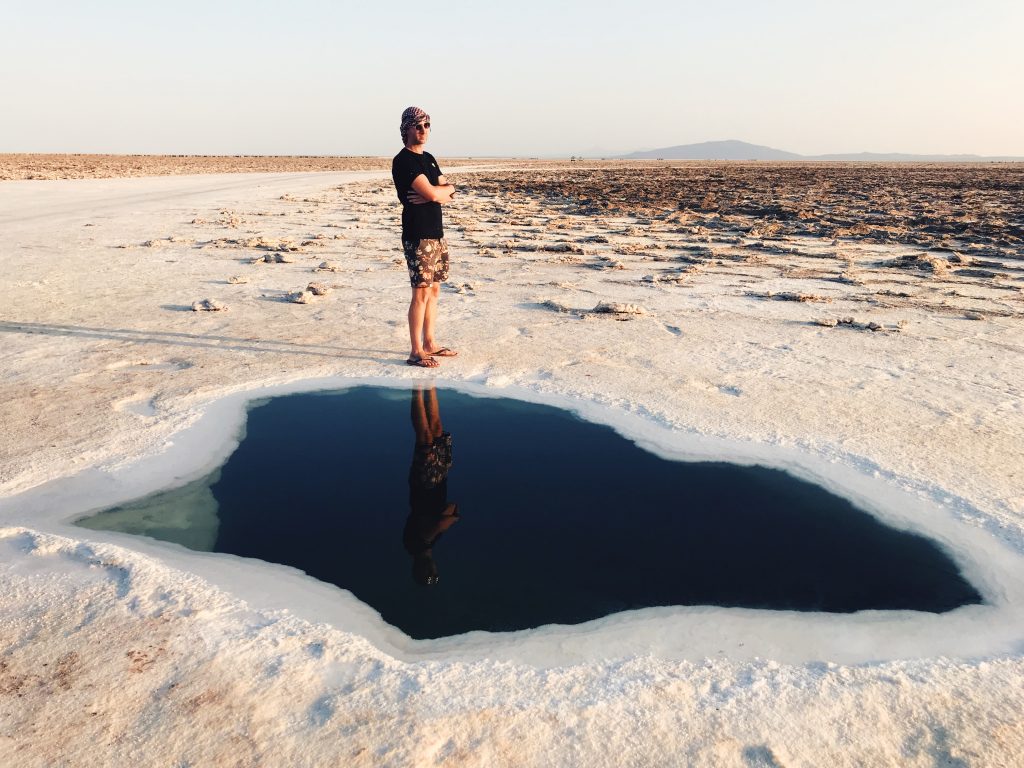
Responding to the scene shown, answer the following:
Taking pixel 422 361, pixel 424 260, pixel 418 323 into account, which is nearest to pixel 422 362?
pixel 422 361

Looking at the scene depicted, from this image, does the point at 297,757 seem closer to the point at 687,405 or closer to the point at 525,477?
the point at 525,477

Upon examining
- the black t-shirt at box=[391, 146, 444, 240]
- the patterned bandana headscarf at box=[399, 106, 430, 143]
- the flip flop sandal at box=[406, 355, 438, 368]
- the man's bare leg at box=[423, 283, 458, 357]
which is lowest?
the flip flop sandal at box=[406, 355, 438, 368]

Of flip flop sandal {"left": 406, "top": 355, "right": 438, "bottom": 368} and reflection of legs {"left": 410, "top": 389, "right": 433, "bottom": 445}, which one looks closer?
reflection of legs {"left": 410, "top": 389, "right": 433, "bottom": 445}

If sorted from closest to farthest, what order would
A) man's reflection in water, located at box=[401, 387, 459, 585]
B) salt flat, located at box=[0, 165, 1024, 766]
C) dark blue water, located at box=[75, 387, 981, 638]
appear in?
salt flat, located at box=[0, 165, 1024, 766] < dark blue water, located at box=[75, 387, 981, 638] < man's reflection in water, located at box=[401, 387, 459, 585]

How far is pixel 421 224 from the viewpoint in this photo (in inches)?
164

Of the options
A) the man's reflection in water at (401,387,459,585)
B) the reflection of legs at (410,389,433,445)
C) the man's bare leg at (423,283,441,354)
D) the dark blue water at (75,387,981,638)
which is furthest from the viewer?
the man's bare leg at (423,283,441,354)

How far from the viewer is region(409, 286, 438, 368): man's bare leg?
166 inches

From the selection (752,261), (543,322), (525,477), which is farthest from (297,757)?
(752,261)

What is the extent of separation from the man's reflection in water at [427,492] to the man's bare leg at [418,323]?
0.58 meters

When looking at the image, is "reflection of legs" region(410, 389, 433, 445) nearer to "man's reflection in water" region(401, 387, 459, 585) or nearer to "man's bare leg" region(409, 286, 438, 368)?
"man's reflection in water" region(401, 387, 459, 585)

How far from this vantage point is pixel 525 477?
2.89 metres

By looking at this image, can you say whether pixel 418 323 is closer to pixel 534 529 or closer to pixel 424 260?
pixel 424 260

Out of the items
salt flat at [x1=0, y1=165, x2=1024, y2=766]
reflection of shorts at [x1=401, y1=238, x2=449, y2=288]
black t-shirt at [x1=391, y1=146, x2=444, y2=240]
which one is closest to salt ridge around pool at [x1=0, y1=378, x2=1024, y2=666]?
salt flat at [x1=0, y1=165, x2=1024, y2=766]

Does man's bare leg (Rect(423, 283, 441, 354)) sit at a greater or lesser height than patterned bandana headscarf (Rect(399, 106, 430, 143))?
lesser
